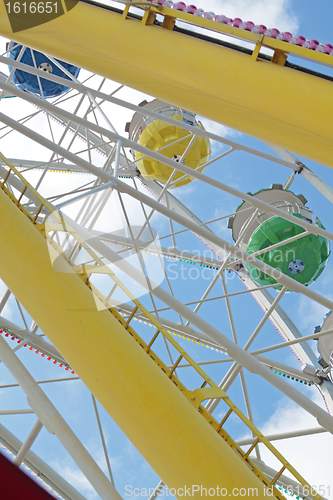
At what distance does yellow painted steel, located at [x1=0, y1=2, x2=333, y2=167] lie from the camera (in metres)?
5.34

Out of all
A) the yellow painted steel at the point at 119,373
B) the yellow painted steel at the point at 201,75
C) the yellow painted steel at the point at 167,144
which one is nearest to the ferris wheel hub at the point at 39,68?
the yellow painted steel at the point at 167,144

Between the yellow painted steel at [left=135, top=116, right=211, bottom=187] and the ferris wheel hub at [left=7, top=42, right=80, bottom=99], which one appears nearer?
the yellow painted steel at [left=135, top=116, right=211, bottom=187]

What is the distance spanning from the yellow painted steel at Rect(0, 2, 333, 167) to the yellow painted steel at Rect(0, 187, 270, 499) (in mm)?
2966

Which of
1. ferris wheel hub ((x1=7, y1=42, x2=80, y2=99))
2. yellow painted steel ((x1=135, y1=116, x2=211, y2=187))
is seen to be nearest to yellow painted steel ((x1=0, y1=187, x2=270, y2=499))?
yellow painted steel ((x1=135, y1=116, x2=211, y2=187))

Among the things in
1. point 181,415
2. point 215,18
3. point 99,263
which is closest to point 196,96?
point 215,18

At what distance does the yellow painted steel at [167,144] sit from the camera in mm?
13758

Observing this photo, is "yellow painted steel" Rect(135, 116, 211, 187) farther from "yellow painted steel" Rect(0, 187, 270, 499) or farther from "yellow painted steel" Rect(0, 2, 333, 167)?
"yellow painted steel" Rect(0, 187, 270, 499)

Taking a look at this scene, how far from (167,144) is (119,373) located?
10.5 meters

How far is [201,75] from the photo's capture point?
20.0ft

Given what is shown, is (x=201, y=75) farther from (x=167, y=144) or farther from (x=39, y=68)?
(x=39, y=68)

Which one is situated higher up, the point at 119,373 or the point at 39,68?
the point at 39,68

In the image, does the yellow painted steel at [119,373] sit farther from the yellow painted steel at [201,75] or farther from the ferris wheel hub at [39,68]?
the ferris wheel hub at [39,68]

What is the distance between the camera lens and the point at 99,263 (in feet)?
19.5

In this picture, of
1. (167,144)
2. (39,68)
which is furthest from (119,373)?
(39,68)
